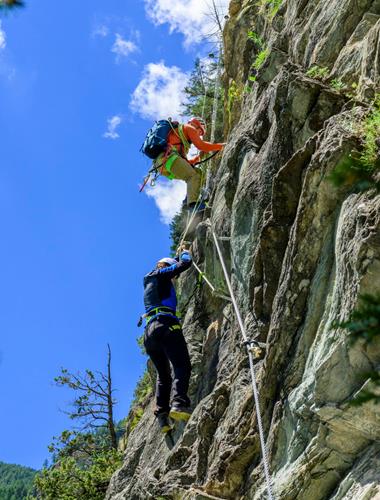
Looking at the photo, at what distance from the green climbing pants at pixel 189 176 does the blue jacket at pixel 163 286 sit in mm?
3009

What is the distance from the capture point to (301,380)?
5.51m

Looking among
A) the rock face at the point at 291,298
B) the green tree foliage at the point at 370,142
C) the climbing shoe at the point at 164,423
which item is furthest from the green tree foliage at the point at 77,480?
the green tree foliage at the point at 370,142

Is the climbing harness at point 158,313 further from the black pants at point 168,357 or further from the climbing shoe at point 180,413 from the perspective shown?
the climbing shoe at point 180,413

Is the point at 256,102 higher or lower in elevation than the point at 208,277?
higher

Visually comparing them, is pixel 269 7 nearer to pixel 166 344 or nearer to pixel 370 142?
pixel 166 344

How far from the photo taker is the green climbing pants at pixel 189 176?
39.9 feet

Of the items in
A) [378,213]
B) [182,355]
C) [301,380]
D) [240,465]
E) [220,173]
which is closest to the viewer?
[378,213]

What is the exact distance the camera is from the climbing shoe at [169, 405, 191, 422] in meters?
8.35

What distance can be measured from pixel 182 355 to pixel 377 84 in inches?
175

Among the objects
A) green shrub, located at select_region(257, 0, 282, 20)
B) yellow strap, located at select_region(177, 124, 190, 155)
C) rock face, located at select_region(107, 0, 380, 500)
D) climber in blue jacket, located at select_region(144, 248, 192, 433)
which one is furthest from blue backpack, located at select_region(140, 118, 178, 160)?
climber in blue jacket, located at select_region(144, 248, 192, 433)

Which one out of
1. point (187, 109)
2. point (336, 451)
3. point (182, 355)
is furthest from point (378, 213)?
point (187, 109)

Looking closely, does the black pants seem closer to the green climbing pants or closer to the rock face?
the rock face

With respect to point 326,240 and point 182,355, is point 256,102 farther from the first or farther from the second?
point 326,240

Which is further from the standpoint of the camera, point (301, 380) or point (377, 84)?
point (377, 84)
